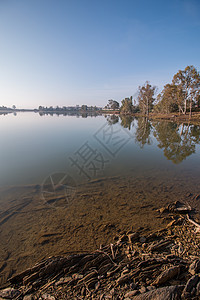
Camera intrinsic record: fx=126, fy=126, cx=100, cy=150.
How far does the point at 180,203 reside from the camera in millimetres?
5098

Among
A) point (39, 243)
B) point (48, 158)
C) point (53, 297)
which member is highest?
point (48, 158)

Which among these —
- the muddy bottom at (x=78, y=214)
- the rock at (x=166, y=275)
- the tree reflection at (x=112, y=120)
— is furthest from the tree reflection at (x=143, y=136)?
the tree reflection at (x=112, y=120)

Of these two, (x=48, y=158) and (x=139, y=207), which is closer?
(x=139, y=207)

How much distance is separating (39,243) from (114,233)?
218cm

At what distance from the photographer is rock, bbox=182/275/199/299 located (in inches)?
77.4

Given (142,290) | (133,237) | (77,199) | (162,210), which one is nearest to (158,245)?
(133,237)

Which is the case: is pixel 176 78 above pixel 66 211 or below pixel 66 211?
above

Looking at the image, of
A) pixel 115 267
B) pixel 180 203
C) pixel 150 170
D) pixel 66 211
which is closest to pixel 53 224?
pixel 66 211

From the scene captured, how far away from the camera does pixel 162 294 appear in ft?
6.47

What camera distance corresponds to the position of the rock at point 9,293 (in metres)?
2.28

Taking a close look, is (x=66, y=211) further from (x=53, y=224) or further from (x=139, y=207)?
(x=139, y=207)

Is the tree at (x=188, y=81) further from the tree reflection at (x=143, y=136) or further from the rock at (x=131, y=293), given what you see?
the rock at (x=131, y=293)

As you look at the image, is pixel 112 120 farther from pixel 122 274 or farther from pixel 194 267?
pixel 122 274

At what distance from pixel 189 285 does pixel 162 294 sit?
515 millimetres
